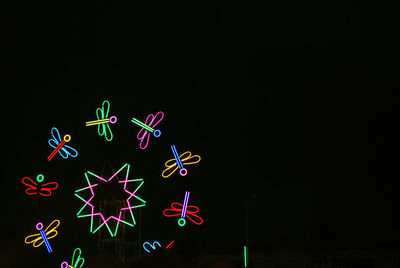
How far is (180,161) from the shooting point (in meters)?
13.9

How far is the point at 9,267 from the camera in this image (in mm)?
16172

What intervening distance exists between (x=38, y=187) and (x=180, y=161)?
154 inches

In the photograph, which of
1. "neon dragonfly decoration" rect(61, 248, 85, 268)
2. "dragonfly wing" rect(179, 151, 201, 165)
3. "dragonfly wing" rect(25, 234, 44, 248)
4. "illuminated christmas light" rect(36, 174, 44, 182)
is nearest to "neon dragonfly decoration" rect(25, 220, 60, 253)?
"dragonfly wing" rect(25, 234, 44, 248)

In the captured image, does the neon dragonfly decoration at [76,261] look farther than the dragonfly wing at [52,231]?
No

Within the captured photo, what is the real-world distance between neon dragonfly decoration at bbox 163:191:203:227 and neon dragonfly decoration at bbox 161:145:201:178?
680 mm

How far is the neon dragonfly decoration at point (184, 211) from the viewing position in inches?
541

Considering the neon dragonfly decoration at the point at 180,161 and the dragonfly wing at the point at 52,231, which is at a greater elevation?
the neon dragonfly decoration at the point at 180,161

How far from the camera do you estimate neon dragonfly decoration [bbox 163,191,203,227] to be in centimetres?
1375

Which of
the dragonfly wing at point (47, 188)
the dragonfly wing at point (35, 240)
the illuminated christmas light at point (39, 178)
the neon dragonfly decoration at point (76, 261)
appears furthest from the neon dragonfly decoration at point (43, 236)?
the illuminated christmas light at point (39, 178)

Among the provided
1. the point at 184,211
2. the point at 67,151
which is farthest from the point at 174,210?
the point at 67,151

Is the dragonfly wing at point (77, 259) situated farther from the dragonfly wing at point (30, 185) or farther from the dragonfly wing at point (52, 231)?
the dragonfly wing at point (30, 185)

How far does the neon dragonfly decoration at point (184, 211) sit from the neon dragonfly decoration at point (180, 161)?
0.68m

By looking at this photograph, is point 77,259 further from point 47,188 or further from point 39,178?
point 39,178

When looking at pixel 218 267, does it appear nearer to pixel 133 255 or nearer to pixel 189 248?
pixel 133 255
